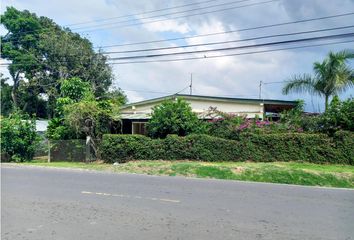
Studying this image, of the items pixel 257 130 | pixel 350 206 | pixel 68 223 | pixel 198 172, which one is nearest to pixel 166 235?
pixel 68 223

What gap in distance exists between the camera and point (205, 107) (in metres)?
27.2

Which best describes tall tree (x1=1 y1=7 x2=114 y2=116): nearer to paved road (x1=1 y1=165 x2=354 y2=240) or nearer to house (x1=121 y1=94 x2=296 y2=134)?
house (x1=121 y1=94 x2=296 y2=134)

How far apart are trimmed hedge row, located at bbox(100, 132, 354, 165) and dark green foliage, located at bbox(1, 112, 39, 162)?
6.22 m

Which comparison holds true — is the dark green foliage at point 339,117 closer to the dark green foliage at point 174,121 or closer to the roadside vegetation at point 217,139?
the roadside vegetation at point 217,139

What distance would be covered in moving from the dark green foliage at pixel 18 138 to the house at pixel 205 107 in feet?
19.9

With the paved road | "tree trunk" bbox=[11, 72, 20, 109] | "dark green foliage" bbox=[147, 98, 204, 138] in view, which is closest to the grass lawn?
the paved road

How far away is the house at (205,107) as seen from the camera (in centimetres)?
2553

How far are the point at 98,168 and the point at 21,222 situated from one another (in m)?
12.6

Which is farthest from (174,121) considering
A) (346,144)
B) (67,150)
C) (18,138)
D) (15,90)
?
(15,90)

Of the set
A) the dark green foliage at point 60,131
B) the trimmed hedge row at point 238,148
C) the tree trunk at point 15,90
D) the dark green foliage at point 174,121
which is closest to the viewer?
the trimmed hedge row at point 238,148

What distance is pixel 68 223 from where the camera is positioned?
7.01 m

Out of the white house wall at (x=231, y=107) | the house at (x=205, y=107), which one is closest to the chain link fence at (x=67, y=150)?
the house at (x=205, y=107)

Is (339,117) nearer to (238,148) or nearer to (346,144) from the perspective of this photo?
(346,144)

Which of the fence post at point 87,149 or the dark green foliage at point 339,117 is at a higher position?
the dark green foliage at point 339,117
